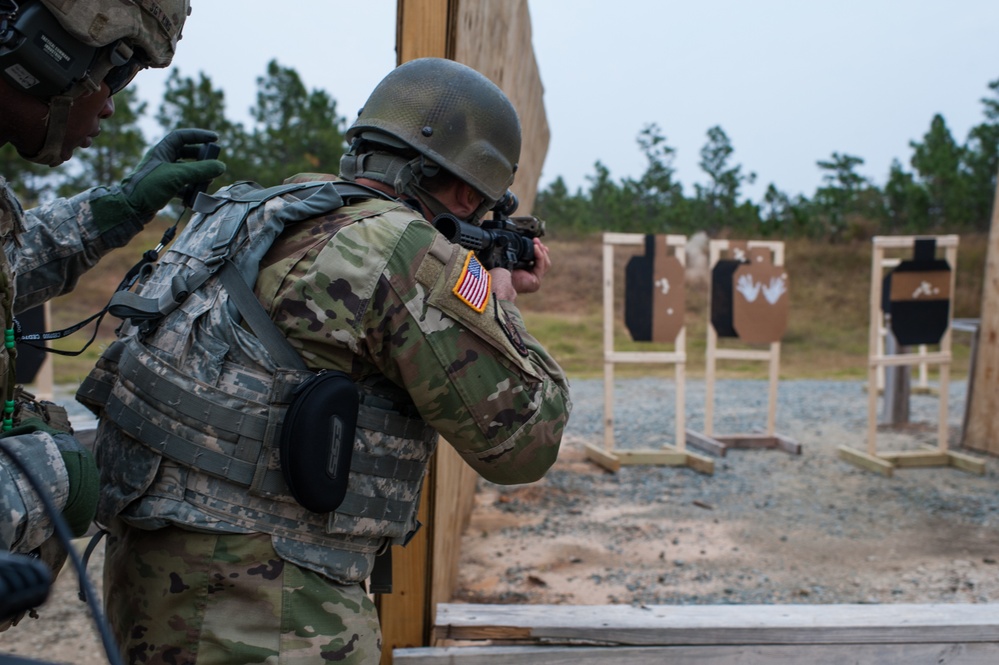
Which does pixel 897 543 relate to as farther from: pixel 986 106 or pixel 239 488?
pixel 986 106

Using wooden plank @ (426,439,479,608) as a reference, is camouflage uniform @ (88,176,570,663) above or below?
above

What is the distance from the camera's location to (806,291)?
20.1m

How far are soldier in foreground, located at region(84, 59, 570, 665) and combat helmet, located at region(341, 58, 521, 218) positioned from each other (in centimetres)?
21

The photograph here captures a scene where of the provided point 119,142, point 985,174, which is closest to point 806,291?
point 985,174

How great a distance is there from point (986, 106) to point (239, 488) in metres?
26.4

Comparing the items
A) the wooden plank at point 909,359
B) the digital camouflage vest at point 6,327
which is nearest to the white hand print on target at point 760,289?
the wooden plank at point 909,359

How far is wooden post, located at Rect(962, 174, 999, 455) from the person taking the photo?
264 inches

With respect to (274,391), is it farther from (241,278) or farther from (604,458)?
(604,458)

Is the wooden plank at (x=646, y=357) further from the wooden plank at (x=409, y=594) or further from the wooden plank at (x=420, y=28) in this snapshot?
the wooden plank at (x=420, y=28)

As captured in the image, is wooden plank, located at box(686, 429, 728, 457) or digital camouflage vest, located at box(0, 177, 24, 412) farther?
wooden plank, located at box(686, 429, 728, 457)

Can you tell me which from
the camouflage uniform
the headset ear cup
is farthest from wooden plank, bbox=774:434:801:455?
the headset ear cup

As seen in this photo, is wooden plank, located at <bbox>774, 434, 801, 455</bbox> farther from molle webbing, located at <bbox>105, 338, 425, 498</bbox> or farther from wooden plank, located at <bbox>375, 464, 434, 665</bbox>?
molle webbing, located at <bbox>105, 338, 425, 498</bbox>

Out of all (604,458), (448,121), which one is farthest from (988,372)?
(448,121)

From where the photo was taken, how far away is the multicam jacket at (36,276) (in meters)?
1.16
